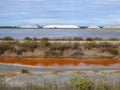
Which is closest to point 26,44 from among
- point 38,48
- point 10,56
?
point 38,48

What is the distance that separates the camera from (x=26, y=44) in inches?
1971

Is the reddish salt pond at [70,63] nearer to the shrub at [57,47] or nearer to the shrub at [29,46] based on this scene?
the shrub at [57,47]

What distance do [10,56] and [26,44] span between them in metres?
5.72

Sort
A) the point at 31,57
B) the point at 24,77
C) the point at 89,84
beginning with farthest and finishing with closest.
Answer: the point at 31,57
the point at 24,77
the point at 89,84

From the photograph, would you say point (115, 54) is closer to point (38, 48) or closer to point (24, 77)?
point (38, 48)

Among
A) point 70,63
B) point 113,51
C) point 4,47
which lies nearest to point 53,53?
point 4,47

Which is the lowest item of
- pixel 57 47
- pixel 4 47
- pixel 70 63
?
pixel 70 63

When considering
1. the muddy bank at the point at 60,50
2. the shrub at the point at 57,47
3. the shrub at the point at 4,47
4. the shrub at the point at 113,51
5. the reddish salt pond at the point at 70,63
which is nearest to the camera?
the reddish salt pond at the point at 70,63

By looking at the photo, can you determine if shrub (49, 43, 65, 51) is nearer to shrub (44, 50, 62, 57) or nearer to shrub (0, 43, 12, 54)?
shrub (44, 50, 62, 57)

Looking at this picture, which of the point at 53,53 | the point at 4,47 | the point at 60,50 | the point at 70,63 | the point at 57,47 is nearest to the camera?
the point at 70,63

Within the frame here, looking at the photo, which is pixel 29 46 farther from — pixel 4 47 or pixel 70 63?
pixel 70 63

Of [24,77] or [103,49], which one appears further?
[103,49]

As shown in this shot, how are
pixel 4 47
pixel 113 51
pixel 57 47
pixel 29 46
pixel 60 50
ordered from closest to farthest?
pixel 113 51 → pixel 4 47 → pixel 60 50 → pixel 57 47 → pixel 29 46

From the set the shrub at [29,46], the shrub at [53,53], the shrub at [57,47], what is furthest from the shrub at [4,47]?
the shrub at [57,47]
